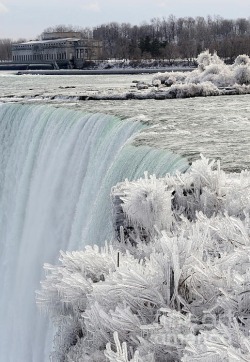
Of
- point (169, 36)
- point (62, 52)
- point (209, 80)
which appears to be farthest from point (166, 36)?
point (209, 80)

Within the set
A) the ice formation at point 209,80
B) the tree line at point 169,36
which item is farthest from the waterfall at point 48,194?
the tree line at point 169,36

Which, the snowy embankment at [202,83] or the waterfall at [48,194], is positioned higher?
the snowy embankment at [202,83]

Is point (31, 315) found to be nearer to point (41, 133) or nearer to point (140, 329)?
point (41, 133)

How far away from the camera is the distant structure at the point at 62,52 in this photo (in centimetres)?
9569

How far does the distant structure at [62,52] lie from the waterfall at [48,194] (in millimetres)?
78153

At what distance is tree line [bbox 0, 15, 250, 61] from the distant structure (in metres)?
3.63

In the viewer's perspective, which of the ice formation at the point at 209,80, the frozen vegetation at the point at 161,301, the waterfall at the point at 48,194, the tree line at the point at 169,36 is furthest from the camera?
the tree line at the point at 169,36

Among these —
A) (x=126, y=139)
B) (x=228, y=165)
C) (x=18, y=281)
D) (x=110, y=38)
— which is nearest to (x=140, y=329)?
(x=228, y=165)

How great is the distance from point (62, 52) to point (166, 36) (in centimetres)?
3474

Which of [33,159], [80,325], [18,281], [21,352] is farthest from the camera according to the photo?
[33,159]

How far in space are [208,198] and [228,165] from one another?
3445mm

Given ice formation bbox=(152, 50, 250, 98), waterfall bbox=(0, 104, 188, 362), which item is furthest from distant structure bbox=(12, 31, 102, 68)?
waterfall bbox=(0, 104, 188, 362)

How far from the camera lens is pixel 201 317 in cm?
384

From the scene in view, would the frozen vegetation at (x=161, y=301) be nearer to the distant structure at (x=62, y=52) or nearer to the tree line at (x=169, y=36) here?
the tree line at (x=169, y=36)
